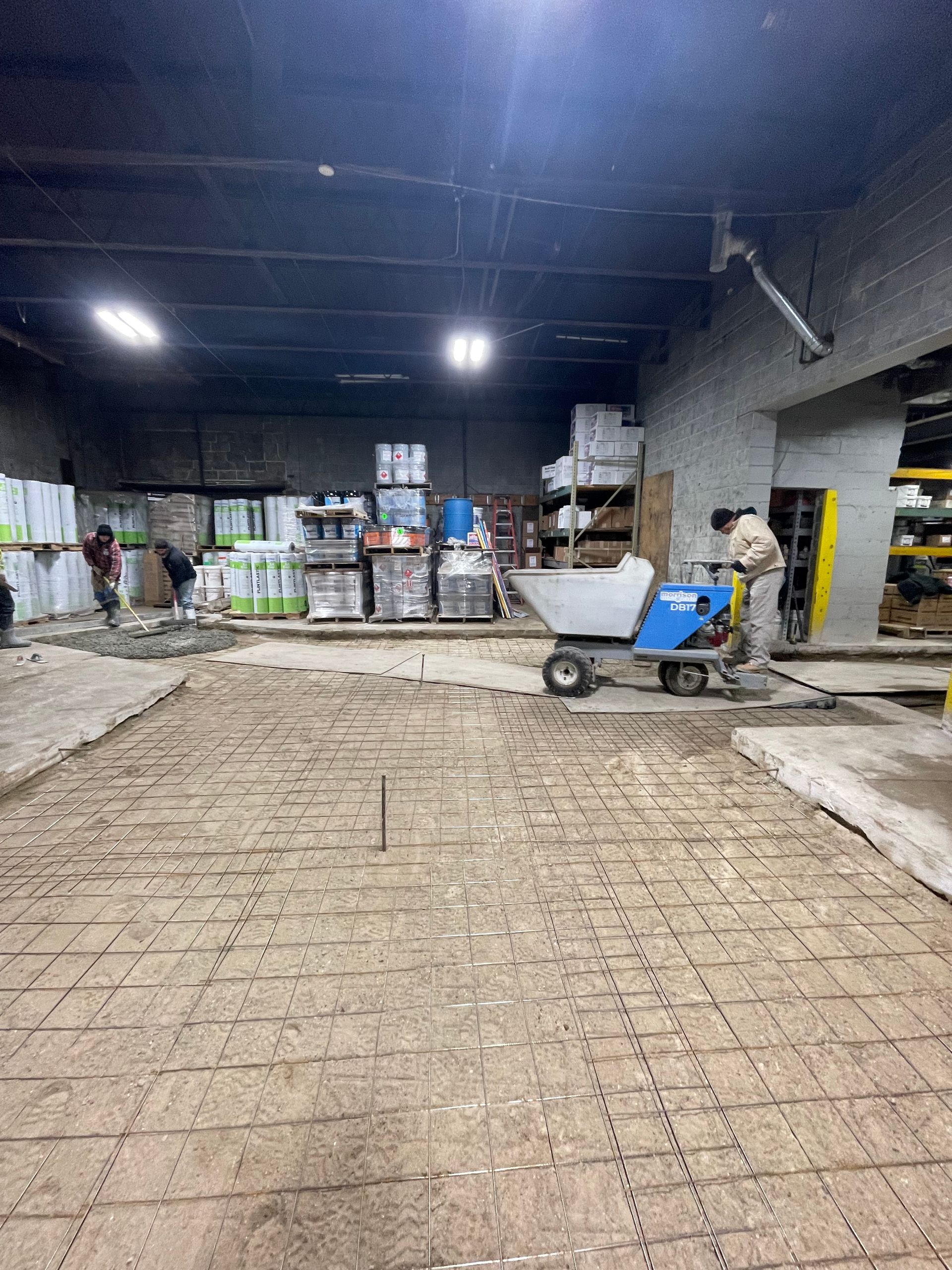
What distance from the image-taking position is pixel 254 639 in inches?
303

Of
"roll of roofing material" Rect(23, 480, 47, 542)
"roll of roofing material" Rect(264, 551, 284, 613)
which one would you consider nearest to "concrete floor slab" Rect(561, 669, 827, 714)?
"roll of roofing material" Rect(264, 551, 284, 613)

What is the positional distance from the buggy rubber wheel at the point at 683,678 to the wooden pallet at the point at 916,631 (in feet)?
17.3

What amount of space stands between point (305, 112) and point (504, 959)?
23.9 feet

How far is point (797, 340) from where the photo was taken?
532 cm

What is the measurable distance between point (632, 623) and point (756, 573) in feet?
6.15

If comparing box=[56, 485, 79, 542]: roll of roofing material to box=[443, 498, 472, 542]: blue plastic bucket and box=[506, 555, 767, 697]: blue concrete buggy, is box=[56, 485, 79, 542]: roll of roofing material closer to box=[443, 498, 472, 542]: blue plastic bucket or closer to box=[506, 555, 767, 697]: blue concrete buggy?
box=[443, 498, 472, 542]: blue plastic bucket

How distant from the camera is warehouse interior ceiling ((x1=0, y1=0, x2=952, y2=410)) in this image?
155 inches

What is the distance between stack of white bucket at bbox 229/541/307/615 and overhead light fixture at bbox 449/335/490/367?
15.7 feet

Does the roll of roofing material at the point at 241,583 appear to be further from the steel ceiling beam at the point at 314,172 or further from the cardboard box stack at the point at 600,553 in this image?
the cardboard box stack at the point at 600,553

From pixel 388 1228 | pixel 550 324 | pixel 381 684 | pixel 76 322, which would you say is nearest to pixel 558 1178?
pixel 388 1228

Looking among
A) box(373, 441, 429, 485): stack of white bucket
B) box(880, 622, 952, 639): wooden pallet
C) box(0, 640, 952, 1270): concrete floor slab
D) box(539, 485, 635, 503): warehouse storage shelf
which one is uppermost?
box(373, 441, 429, 485): stack of white bucket

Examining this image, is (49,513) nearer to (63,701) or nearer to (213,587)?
(213,587)

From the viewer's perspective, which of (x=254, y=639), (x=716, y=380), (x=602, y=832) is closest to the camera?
(x=602, y=832)

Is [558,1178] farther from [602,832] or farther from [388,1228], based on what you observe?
[602,832]
